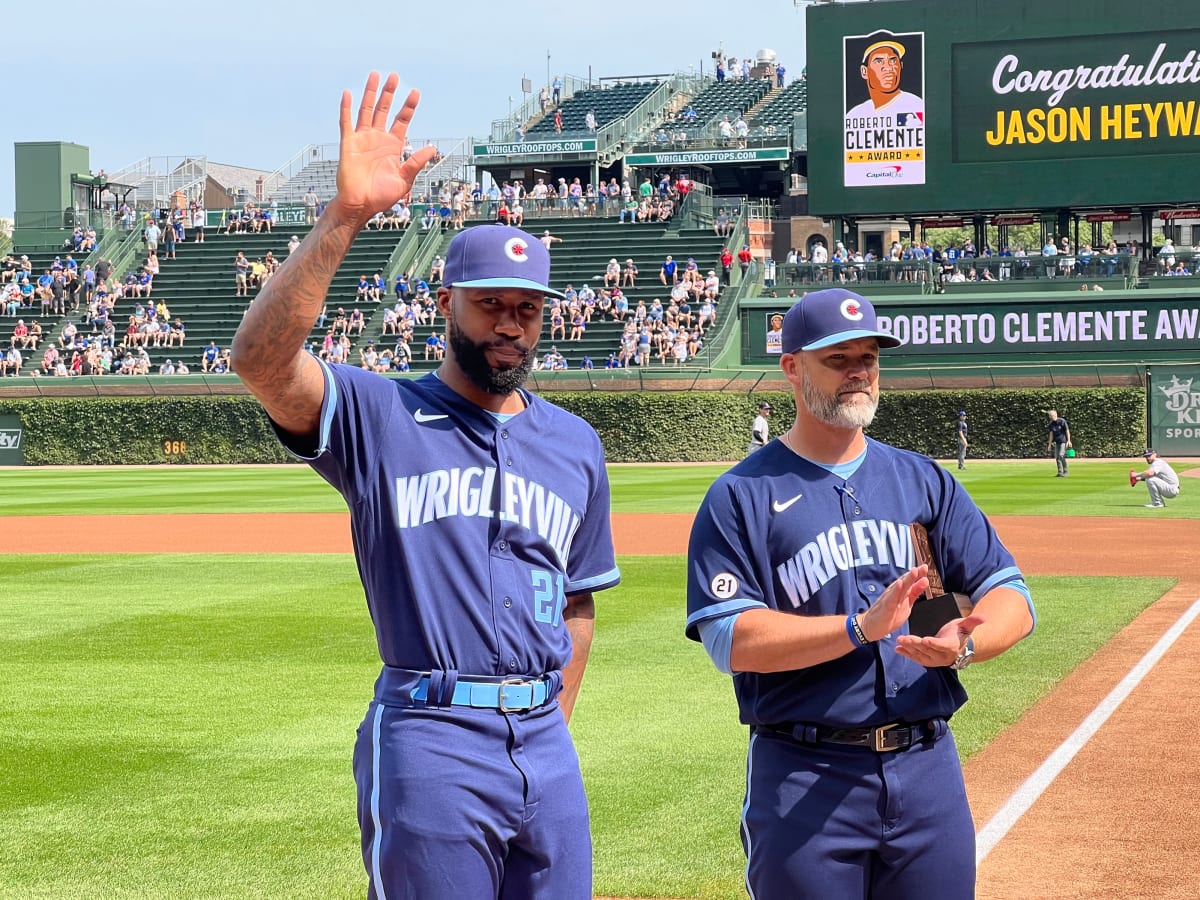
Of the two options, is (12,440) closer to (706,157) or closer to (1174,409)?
(706,157)

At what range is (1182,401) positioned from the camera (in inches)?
1608

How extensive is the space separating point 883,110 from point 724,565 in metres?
43.5

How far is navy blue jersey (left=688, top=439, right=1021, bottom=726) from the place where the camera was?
146 inches

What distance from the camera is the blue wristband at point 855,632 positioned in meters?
3.51

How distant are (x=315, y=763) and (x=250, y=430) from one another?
37.6m

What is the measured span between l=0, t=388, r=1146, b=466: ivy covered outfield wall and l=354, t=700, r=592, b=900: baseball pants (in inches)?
1472

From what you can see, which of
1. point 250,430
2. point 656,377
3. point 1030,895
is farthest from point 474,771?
point 250,430

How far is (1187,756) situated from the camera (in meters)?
8.36

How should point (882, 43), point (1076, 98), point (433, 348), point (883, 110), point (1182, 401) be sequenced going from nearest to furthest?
point (1182, 401)
point (1076, 98)
point (882, 43)
point (883, 110)
point (433, 348)

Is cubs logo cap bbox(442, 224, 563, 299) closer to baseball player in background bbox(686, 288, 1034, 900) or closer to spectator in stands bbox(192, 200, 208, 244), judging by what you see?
baseball player in background bbox(686, 288, 1034, 900)

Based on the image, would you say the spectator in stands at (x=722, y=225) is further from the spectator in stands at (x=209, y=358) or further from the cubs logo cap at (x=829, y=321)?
the cubs logo cap at (x=829, y=321)

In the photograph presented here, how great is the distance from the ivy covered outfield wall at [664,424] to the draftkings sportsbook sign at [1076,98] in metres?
8.08

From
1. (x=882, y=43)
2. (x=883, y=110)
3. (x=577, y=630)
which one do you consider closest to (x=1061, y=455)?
(x=883, y=110)

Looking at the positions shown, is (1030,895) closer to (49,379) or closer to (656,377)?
(656,377)
